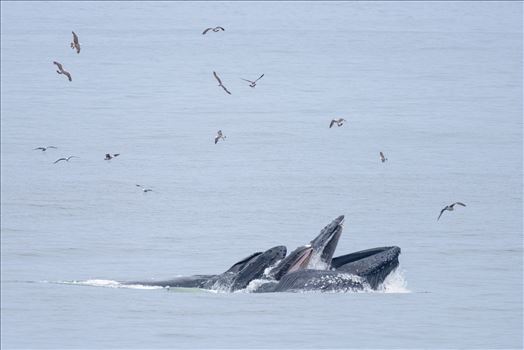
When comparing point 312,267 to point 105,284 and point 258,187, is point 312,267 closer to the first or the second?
point 105,284

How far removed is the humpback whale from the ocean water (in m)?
0.26

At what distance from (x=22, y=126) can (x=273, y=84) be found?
2364cm

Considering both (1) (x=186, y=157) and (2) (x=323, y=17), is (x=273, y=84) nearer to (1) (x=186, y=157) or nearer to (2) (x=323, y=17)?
(1) (x=186, y=157)

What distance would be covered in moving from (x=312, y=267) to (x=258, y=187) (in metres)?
17.8

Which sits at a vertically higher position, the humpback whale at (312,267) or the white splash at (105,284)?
the humpback whale at (312,267)

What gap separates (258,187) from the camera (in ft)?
150

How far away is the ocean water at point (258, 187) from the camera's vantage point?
26297mm

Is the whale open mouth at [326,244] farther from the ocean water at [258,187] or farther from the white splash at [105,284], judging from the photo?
the white splash at [105,284]

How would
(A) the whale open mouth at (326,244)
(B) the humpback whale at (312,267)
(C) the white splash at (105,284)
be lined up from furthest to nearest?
(C) the white splash at (105,284) → (A) the whale open mouth at (326,244) → (B) the humpback whale at (312,267)

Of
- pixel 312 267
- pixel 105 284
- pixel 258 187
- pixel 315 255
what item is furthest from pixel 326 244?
pixel 258 187

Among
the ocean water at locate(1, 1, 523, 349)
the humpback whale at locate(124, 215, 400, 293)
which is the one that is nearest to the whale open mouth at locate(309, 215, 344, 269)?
the humpback whale at locate(124, 215, 400, 293)

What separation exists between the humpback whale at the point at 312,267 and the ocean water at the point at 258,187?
0.84 feet

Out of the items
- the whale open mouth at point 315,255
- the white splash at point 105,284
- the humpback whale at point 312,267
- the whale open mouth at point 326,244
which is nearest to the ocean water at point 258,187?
the white splash at point 105,284

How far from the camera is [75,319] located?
26.4 meters
